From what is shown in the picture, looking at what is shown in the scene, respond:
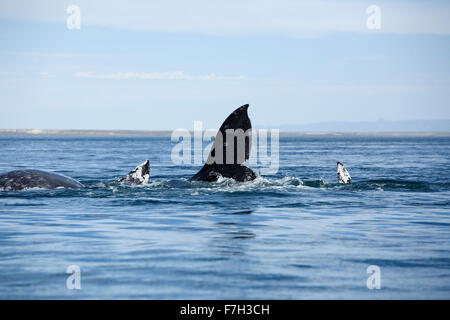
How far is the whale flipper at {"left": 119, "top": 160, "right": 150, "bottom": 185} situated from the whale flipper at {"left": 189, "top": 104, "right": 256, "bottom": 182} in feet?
5.05

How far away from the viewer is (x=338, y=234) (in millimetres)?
11109

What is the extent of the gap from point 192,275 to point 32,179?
31.7 ft

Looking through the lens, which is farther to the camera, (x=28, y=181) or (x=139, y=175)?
(x=139, y=175)

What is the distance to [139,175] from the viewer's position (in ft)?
57.3

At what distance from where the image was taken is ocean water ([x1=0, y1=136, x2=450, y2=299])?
24.2ft

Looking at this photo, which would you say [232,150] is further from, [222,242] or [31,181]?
[222,242]

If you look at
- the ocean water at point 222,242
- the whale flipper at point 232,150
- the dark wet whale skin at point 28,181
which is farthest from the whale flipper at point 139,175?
the dark wet whale skin at point 28,181

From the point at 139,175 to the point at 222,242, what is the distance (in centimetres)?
774

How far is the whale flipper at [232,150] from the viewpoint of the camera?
15031mm

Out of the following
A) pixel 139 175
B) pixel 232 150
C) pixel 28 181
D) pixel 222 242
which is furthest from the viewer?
pixel 139 175

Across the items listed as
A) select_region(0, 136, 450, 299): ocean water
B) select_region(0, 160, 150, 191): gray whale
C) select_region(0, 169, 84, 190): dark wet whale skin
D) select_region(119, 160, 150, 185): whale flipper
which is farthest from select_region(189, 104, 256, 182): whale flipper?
select_region(0, 169, 84, 190): dark wet whale skin

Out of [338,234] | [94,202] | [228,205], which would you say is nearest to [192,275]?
[338,234]

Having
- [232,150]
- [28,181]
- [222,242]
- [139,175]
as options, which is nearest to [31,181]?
[28,181]
